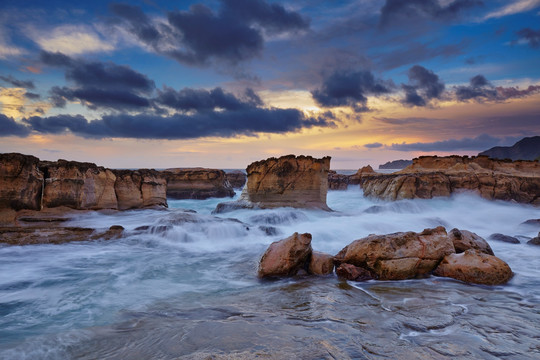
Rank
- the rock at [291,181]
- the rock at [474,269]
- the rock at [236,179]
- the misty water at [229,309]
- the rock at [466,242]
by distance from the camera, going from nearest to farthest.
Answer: the misty water at [229,309]
the rock at [474,269]
the rock at [466,242]
the rock at [291,181]
the rock at [236,179]

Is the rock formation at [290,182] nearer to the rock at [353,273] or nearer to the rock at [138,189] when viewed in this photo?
the rock at [138,189]

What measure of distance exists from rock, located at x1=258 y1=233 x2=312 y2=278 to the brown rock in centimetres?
982

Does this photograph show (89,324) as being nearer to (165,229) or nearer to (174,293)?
(174,293)

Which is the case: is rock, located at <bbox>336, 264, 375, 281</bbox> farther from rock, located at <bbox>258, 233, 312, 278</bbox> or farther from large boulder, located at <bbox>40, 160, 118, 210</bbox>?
large boulder, located at <bbox>40, 160, 118, 210</bbox>

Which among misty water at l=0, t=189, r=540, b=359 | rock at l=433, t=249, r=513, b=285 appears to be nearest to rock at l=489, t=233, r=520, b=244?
misty water at l=0, t=189, r=540, b=359

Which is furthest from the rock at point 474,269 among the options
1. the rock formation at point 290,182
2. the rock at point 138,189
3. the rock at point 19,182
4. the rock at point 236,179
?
the rock at point 236,179

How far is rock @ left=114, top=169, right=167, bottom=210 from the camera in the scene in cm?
1309

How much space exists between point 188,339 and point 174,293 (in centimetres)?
245

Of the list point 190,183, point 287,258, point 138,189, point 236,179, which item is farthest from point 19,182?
point 236,179

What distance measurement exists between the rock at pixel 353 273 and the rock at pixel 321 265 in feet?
0.79

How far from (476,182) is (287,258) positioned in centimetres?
1934

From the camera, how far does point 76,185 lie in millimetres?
10852

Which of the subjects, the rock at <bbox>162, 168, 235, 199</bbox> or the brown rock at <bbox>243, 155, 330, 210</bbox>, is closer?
the brown rock at <bbox>243, 155, 330, 210</bbox>

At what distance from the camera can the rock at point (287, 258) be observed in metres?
6.39
